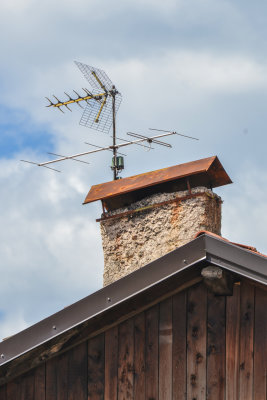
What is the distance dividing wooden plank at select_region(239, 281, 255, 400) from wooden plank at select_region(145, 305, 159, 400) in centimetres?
63

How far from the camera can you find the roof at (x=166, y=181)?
1164cm

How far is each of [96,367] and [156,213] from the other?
19.4 ft

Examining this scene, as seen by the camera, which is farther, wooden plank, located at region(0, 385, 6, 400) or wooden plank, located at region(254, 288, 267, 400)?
wooden plank, located at region(0, 385, 6, 400)

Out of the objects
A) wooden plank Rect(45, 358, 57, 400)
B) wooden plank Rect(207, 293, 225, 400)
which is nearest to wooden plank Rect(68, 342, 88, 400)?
wooden plank Rect(45, 358, 57, 400)

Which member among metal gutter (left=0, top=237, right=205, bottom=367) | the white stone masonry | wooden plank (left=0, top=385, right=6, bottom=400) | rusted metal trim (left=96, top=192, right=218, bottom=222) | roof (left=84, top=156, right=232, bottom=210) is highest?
roof (left=84, top=156, right=232, bottom=210)

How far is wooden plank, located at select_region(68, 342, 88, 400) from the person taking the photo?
5758mm

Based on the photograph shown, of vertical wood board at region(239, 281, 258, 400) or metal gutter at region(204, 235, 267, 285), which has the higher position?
metal gutter at region(204, 235, 267, 285)

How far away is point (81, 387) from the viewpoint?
5.76m

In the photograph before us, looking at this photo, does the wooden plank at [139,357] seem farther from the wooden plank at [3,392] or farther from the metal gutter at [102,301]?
the wooden plank at [3,392]

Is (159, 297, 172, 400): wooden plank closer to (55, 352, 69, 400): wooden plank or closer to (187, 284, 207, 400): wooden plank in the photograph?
(187, 284, 207, 400): wooden plank

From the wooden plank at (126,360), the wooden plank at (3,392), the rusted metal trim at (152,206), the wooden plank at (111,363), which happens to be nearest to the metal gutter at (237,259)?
the wooden plank at (126,360)

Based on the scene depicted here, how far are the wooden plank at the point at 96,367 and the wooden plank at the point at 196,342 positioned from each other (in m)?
0.67

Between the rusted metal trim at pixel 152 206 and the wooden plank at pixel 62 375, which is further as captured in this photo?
the rusted metal trim at pixel 152 206

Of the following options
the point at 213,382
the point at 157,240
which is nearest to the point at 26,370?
the point at 213,382
